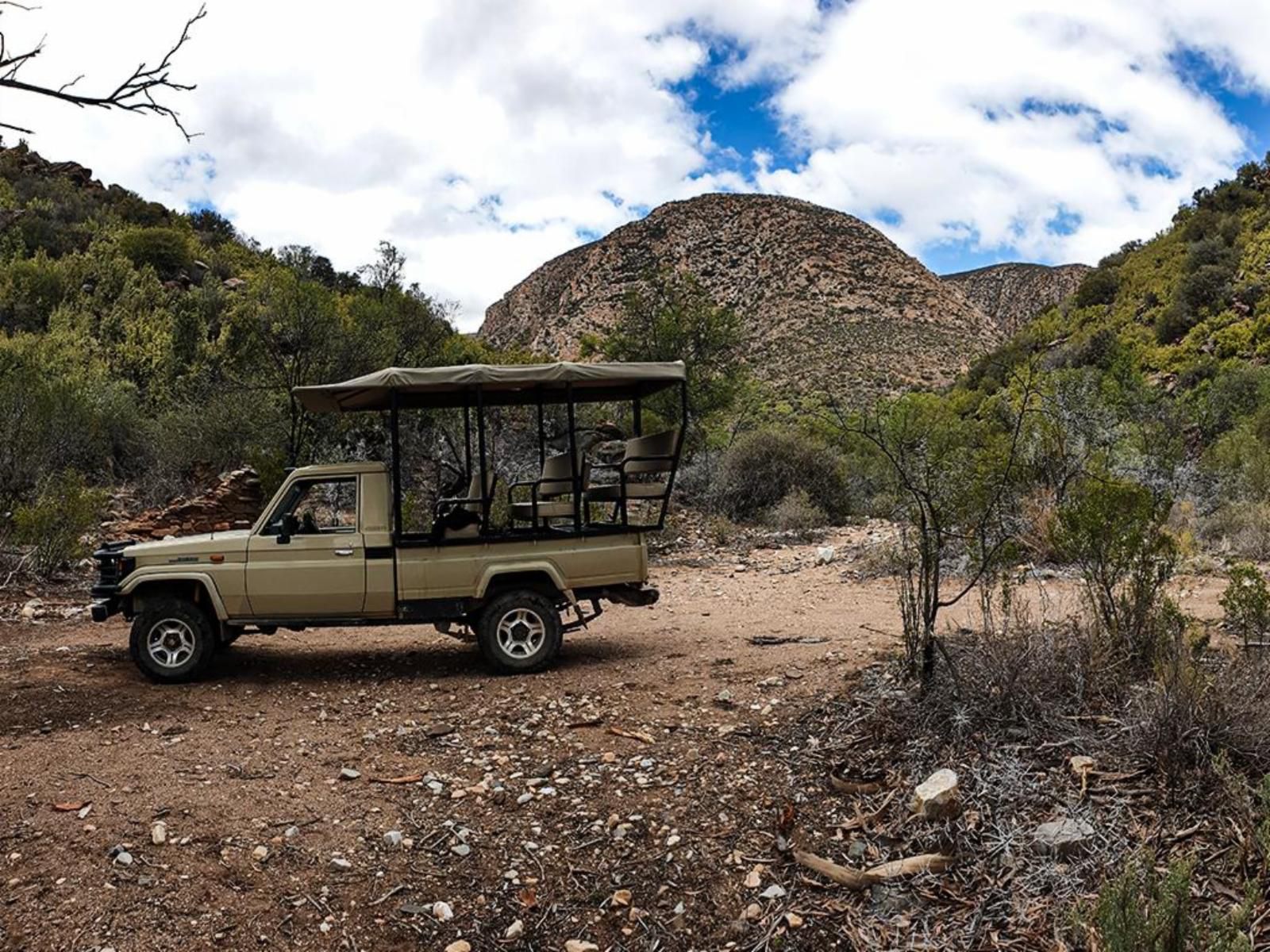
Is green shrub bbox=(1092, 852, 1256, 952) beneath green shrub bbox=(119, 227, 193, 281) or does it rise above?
beneath

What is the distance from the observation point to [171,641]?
24.7 feet

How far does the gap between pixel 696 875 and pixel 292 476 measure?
4.83m

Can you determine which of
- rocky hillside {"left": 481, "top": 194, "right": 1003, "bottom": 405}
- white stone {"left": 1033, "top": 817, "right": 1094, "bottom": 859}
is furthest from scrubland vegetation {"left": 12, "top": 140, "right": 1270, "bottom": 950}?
rocky hillside {"left": 481, "top": 194, "right": 1003, "bottom": 405}

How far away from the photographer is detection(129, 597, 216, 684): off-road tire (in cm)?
746

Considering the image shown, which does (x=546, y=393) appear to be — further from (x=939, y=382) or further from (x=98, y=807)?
(x=939, y=382)

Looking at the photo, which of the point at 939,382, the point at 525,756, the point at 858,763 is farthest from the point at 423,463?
the point at 939,382

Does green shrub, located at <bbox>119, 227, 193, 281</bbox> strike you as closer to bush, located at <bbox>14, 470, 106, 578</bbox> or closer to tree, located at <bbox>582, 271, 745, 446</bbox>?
tree, located at <bbox>582, 271, 745, 446</bbox>

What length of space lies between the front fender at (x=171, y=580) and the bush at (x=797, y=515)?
1269cm

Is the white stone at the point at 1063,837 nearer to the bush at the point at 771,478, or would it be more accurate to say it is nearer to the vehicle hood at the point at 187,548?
the vehicle hood at the point at 187,548

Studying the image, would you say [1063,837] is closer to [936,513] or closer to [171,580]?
[936,513]

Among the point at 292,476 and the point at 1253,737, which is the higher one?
the point at 292,476

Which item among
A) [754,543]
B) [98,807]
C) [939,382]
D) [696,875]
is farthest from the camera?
[939,382]

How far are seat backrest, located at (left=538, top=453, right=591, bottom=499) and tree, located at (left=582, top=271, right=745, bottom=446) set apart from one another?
594 inches

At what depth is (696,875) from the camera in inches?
178
